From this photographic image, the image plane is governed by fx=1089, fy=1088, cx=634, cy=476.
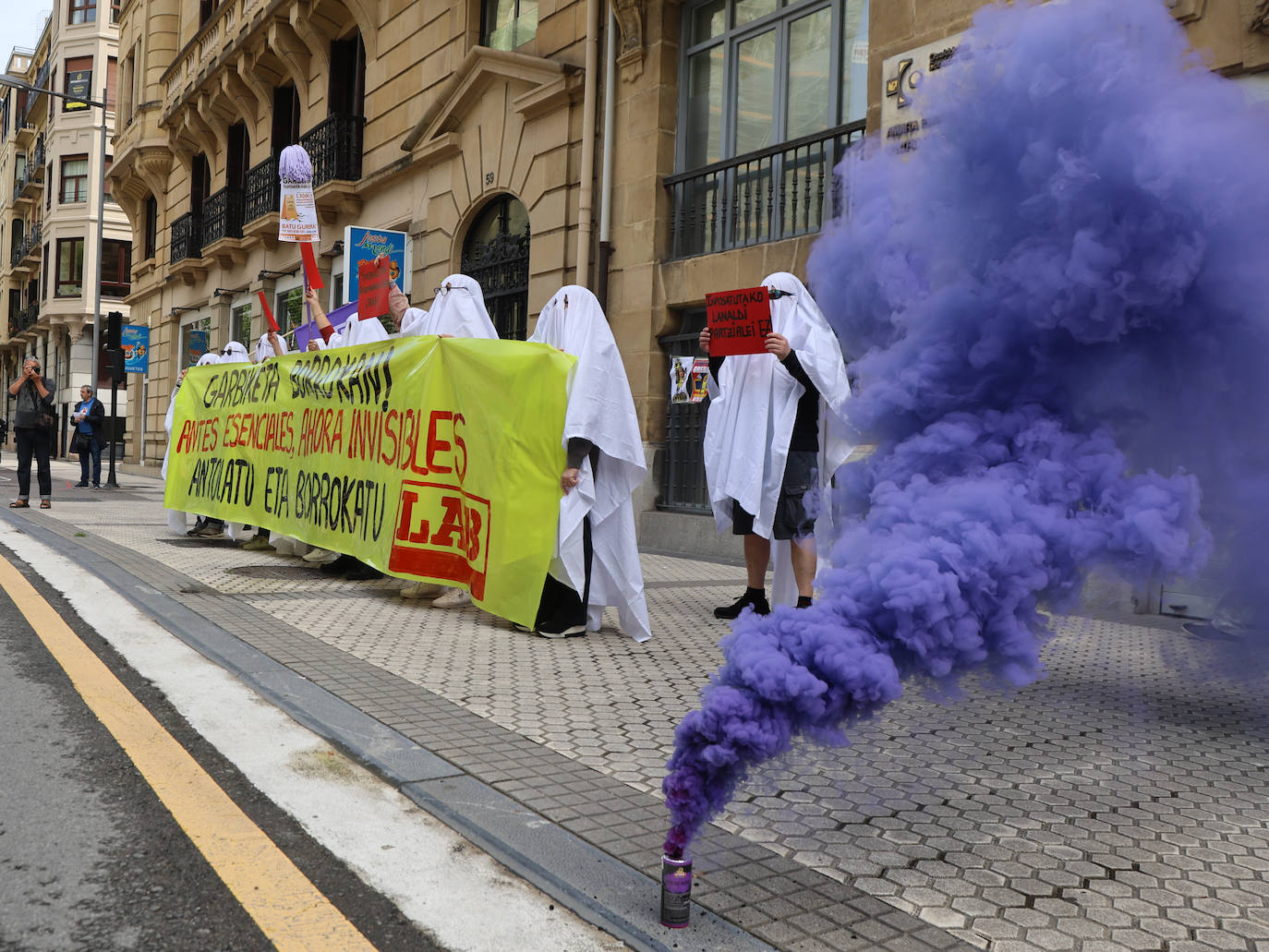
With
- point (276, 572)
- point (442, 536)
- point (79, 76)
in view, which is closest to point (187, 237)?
point (276, 572)

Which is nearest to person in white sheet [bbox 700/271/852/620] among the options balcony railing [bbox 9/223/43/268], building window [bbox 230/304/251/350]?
building window [bbox 230/304/251/350]

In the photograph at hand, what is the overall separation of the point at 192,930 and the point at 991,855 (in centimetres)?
187

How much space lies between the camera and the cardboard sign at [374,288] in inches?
292

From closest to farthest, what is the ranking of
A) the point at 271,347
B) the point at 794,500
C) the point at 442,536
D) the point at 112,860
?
the point at 112,860 < the point at 794,500 < the point at 442,536 < the point at 271,347

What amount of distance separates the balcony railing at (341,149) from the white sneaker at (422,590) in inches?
480

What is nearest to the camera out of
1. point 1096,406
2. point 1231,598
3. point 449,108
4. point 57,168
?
point 1096,406

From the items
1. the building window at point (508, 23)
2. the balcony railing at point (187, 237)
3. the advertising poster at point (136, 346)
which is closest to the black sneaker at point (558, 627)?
the building window at point (508, 23)

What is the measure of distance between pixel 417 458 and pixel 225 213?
763 inches

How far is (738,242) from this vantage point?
10.8 meters

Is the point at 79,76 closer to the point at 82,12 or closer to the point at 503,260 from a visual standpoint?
the point at 82,12

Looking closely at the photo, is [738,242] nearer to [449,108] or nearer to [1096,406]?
[449,108]

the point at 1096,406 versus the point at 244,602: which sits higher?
the point at 1096,406

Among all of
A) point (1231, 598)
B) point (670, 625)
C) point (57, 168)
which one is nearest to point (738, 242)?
point (670, 625)

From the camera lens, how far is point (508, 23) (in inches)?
574
